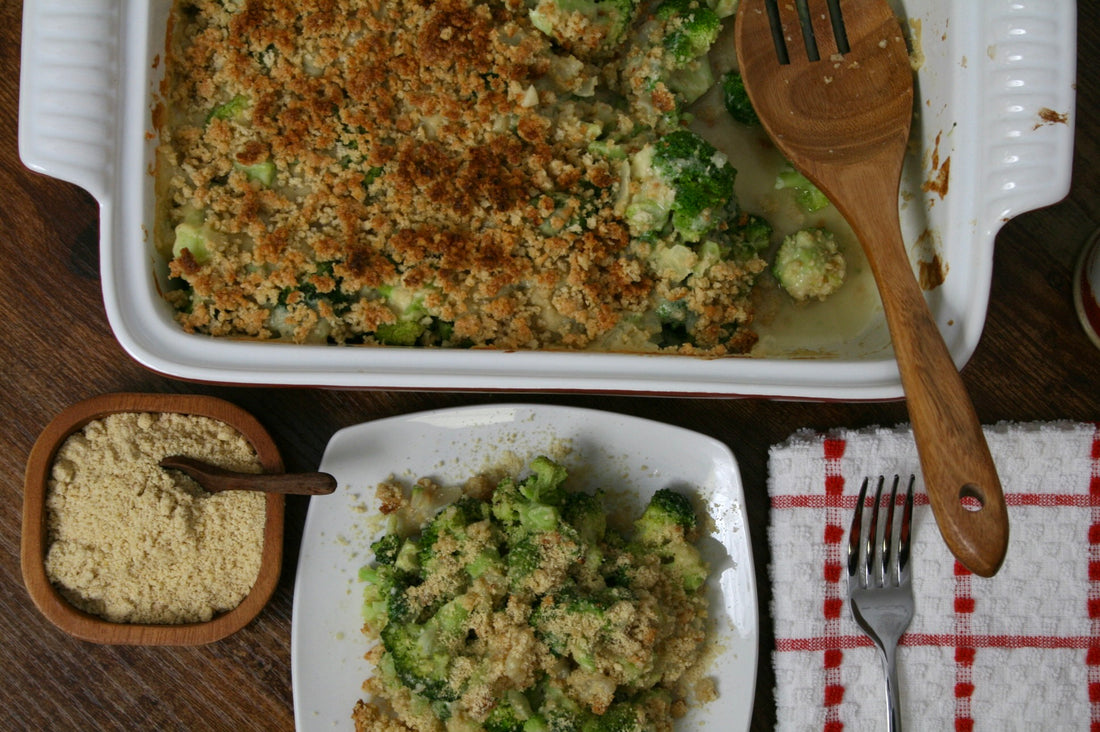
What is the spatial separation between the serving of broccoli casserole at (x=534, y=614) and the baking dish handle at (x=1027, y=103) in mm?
877

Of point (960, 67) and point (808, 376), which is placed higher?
point (960, 67)

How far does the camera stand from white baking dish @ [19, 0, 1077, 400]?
1.46 meters

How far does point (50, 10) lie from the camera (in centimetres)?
146

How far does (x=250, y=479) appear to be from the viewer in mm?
1746

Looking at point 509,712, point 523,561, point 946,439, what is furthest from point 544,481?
point 946,439

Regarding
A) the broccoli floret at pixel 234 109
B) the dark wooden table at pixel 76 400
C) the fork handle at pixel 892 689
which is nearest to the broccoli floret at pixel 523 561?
the dark wooden table at pixel 76 400

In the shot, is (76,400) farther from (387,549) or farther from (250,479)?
(387,549)

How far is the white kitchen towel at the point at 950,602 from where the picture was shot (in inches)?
73.2

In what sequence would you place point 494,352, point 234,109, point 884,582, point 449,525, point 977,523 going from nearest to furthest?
1. point 977,523
2. point 494,352
3. point 234,109
4. point 449,525
5. point 884,582

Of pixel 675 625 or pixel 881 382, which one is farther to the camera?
pixel 675 625

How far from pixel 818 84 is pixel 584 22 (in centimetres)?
48

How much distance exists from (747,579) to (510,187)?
3.22 feet

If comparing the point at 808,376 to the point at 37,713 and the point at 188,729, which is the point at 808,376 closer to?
the point at 188,729

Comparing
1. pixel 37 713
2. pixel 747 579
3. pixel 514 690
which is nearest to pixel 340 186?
pixel 514 690
